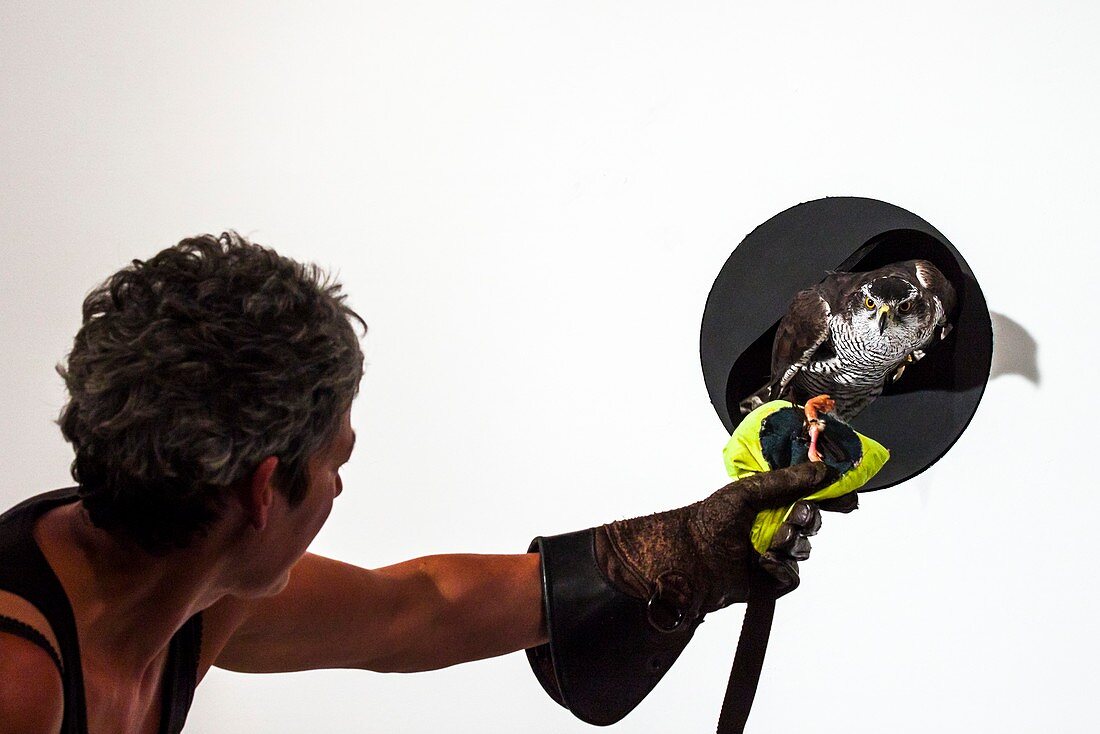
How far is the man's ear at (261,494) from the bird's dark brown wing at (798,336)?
1.63 feet

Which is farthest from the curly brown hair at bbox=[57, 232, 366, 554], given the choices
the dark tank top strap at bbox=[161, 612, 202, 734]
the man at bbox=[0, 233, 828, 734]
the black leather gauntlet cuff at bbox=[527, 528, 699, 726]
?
the black leather gauntlet cuff at bbox=[527, 528, 699, 726]

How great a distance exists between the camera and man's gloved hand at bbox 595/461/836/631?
35.0 inches

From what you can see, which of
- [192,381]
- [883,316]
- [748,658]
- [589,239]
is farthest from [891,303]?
[192,381]

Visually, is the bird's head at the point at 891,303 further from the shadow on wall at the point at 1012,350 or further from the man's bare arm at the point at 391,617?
the man's bare arm at the point at 391,617

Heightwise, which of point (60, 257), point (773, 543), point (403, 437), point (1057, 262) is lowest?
point (773, 543)

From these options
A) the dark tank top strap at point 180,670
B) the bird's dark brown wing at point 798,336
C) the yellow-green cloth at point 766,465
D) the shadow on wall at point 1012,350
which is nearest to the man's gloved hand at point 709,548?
the yellow-green cloth at point 766,465

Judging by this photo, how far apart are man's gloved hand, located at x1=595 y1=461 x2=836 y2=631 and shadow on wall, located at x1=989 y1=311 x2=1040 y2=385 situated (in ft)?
0.75

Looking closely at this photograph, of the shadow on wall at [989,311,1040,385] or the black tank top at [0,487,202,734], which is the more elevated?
the shadow on wall at [989,311,1040,385]

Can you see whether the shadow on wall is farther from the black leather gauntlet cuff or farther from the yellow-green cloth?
Result: the black leather gauntlet cuff

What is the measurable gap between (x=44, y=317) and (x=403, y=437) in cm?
64

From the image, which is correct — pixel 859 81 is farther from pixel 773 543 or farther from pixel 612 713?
pixel 612 713

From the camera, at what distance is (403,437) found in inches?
56.2

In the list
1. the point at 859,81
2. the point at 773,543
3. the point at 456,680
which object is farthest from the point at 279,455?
the point at 456,680

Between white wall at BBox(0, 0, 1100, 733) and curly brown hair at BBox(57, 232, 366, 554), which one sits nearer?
curly brown hair at BBox(57, 232, 366, 554)
